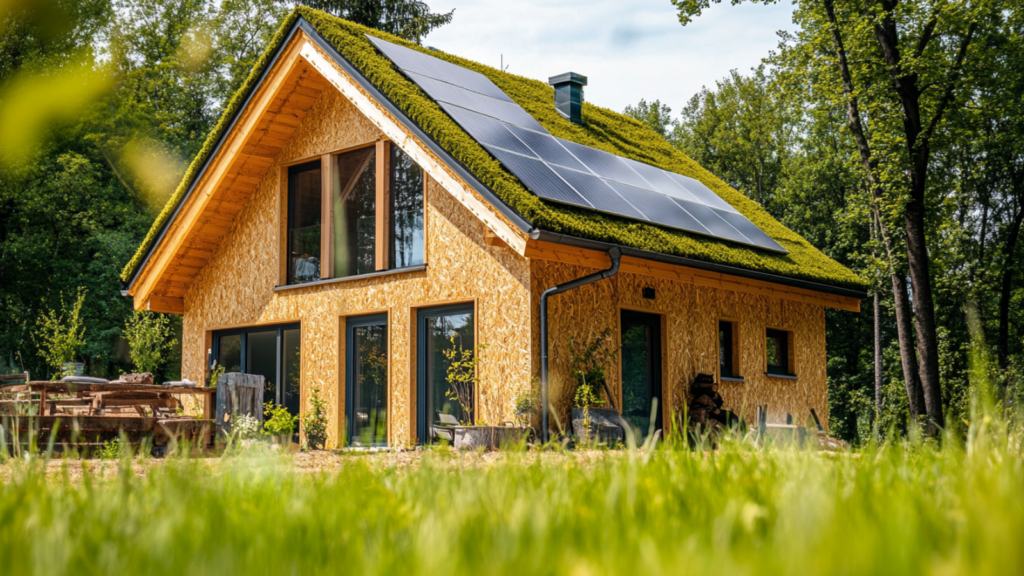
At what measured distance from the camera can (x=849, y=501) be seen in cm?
235

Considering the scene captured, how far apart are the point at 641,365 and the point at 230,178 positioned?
7.41 metres

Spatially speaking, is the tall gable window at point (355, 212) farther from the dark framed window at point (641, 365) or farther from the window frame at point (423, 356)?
the dark framed window at point (641, 365)

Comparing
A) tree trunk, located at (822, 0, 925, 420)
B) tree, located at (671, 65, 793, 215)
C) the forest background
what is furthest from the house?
tree, located at (671, 65, 793, 215)

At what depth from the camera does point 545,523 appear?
1966 mm

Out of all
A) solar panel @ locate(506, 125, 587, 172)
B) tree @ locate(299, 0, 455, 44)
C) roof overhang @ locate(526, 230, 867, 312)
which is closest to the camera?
roof overhang @ locate(526, 230, 867, 312)

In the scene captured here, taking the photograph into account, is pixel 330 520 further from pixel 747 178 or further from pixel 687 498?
pixel 747 178

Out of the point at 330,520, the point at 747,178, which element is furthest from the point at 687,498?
the point at 747,178

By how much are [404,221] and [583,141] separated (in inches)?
132

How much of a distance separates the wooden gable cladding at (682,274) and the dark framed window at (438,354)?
1.96 m

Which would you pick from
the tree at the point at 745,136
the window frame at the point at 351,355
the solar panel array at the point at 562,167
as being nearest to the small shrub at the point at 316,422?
the window frame at the point at 351,355

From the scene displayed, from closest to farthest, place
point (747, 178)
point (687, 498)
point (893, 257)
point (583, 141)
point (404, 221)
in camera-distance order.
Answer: point (687, 498) < point (404, 221) < point (583, 141) < point (893, 257) < point (747, 178)

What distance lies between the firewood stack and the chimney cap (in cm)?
585

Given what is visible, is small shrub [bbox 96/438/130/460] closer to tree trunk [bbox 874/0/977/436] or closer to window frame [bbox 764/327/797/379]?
window frame [bbox 764/327/797/379]

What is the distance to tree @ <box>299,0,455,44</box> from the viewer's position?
30.7 metres
